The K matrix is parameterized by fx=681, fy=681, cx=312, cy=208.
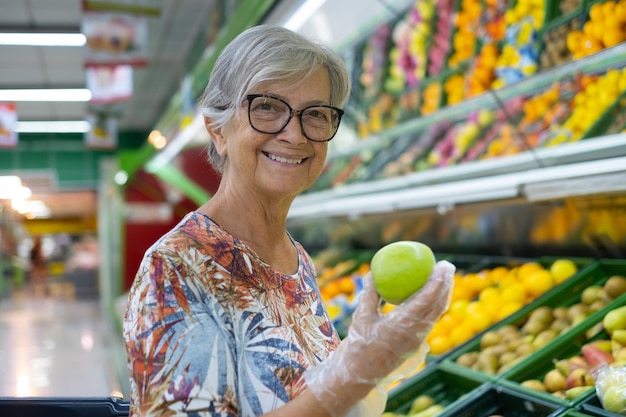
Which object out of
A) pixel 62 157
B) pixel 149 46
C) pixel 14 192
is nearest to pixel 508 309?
pixel 149 46

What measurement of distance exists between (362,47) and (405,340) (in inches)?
147

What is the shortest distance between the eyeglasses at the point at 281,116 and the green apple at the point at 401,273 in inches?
12.0

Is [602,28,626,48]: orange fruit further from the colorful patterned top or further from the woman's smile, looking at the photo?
the colorful patterned top

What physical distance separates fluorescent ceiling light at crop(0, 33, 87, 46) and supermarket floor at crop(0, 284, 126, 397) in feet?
14.6

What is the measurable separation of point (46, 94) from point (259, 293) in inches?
553

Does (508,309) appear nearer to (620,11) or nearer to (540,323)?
(540,323)

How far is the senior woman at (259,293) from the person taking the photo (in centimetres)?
110

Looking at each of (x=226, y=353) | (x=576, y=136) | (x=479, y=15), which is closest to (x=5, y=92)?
(x=479, y=15)

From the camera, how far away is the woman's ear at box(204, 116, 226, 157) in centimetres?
142

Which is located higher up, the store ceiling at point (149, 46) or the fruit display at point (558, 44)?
the store ceiling at point (149, 46)

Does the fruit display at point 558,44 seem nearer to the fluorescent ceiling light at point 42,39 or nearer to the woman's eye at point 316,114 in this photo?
the woman's eye at point 316,114

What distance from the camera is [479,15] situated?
386cm

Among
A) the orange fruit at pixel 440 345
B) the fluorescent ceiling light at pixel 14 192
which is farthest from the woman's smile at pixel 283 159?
the fluorescent ceiling light at pixel 14 192

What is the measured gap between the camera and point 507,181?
9.34 feet
